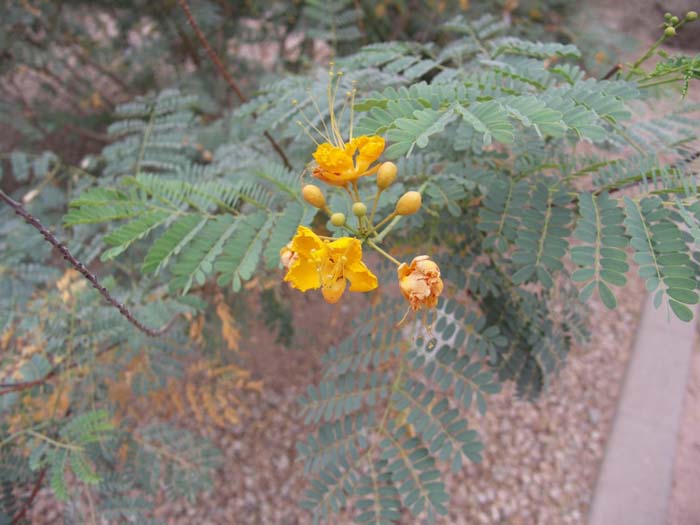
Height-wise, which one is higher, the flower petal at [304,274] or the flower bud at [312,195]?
the flower bud at [312,195]

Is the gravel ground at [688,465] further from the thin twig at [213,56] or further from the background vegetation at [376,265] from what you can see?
the thin twig at [213,56]

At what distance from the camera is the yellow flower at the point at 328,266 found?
657mm

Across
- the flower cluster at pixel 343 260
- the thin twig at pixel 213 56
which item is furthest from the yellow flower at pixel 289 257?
the thin twig at pixel 213 56

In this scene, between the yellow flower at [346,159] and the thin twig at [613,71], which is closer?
the yellow flower at [346,159]

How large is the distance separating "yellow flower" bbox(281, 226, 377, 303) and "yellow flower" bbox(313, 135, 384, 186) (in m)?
0.09

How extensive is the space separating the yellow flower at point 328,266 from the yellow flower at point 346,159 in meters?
0.09

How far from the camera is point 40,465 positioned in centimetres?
107

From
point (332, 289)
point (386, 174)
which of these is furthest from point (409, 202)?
point (332, 289)

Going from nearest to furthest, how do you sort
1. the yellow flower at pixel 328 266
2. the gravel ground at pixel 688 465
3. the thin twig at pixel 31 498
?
the yellow flower at pixel 328 266 → the thin twig at pixel 31 498 → the gravel ground at pixel 688 465

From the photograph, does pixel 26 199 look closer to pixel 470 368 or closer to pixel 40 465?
pixel 40 465

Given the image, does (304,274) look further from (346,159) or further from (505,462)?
(505,462)

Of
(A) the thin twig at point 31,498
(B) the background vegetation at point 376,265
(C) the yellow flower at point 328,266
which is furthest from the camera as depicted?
(A) the thin twig at point 31,498

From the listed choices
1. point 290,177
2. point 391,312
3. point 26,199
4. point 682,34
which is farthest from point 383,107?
point 682,34

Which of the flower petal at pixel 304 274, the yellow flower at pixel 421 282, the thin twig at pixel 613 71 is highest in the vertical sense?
the thin twig at pixel 613 71
